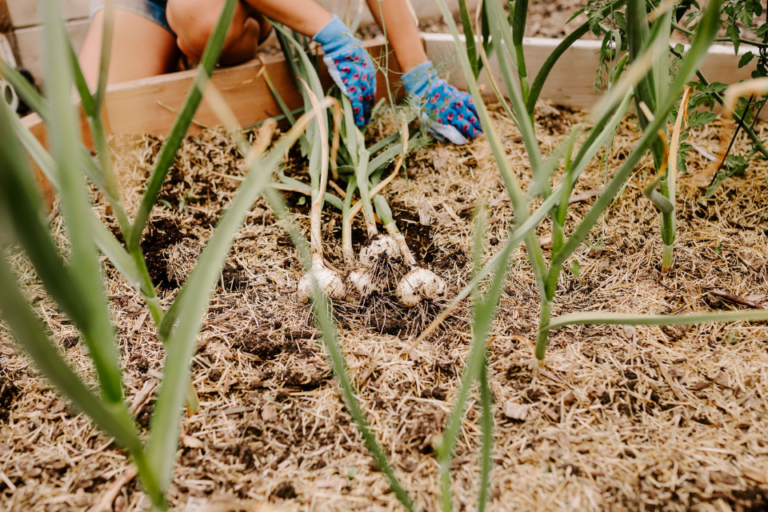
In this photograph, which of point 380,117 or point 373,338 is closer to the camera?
point 373,338

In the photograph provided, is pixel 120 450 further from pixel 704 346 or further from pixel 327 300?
pixel 704 346

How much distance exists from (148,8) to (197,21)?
1.28ft

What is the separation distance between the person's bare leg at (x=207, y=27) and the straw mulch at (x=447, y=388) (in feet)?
2.17

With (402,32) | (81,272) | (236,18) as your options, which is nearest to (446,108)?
(402,32)

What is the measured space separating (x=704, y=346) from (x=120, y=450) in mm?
941

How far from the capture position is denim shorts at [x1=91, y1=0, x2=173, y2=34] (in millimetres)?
1706

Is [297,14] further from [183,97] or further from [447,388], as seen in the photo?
[447,388]

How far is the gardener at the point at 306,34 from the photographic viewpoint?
144cm

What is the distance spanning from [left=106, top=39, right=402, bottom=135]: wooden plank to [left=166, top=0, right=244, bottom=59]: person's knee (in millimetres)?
111

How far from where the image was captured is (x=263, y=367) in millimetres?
854

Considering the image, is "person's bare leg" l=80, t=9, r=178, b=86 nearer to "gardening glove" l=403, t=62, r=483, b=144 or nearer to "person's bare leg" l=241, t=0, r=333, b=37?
"person's bare leg" l=241, t=0, r=333, b=37

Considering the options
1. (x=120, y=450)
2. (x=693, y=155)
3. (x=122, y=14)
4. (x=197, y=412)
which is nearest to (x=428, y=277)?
(x=197, y=412)

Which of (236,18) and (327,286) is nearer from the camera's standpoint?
(327,286)

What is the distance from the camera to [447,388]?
31.4 inches
